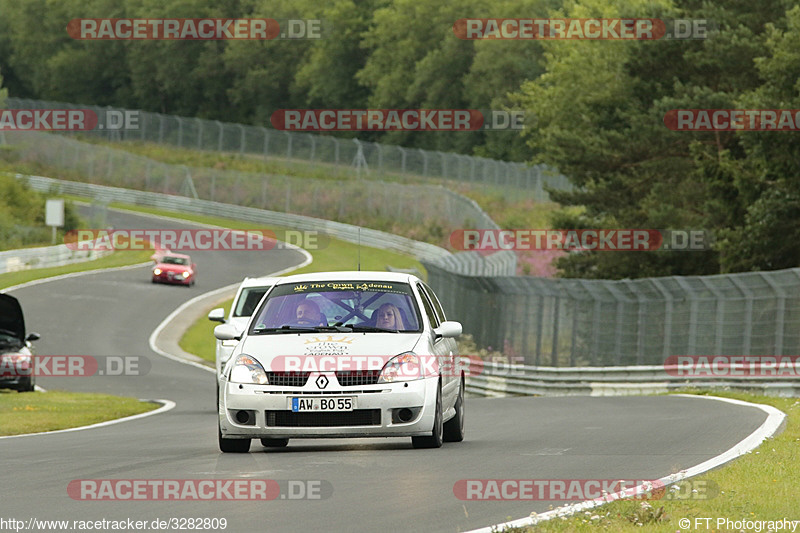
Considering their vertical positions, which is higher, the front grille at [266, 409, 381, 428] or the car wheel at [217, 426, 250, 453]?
the front grille at [266, 409, 381, 428]

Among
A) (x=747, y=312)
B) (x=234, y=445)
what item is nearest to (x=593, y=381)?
(x=747, y=312)

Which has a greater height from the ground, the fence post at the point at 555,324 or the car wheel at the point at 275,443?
the car wheel at the point at 275,443

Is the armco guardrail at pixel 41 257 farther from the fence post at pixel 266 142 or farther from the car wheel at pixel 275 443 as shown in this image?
the car wheel at pixel 275 443

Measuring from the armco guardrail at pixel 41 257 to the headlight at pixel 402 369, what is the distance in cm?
4350

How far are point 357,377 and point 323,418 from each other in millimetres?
440

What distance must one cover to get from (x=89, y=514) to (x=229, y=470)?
2439 mm

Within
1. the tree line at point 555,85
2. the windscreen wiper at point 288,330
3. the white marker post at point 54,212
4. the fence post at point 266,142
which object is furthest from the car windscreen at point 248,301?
the fence post at point 266,142

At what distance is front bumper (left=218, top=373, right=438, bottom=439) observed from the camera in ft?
39.4

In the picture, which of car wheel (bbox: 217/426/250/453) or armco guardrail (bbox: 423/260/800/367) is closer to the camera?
car wheel (bbox: 217/426/250/453)

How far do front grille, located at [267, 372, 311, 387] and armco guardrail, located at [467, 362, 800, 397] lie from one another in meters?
13.1

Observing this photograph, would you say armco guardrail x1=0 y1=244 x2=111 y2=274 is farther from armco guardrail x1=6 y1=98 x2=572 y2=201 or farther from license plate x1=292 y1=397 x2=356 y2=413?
license plate x1=292 y1=397 x2=356 y2=413

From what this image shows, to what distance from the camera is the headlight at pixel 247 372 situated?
12133 mm

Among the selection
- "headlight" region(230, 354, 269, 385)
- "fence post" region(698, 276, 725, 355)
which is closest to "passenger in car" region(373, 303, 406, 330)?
"headlight" region(230, 354, 269, 385)

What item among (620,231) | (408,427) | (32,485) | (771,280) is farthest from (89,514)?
Result: (620,231)
